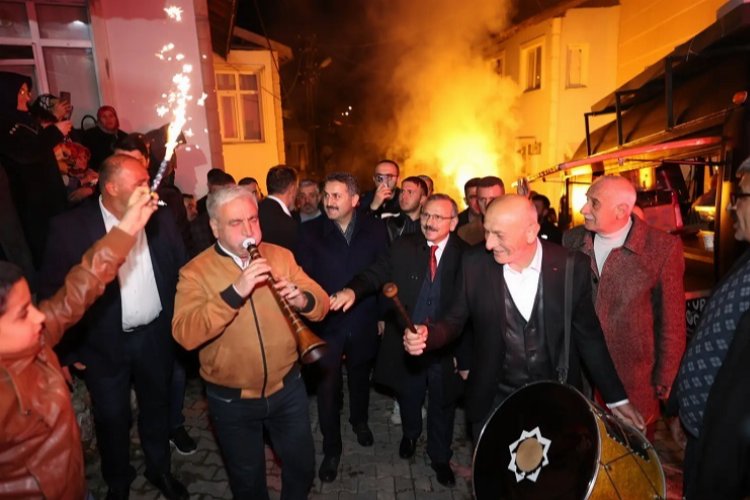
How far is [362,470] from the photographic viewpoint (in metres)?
4.70

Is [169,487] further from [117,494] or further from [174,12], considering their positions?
[174,12]

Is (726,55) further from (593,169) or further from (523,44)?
(523,44)

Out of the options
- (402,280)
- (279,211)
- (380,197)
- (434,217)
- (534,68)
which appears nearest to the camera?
(434,217)

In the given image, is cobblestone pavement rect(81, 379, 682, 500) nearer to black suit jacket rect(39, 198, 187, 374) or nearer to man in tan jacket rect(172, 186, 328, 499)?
man in tan jacket rect(172, 186, 328, 499)

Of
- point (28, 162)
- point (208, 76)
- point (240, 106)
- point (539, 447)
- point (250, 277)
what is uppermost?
point (240, 106)

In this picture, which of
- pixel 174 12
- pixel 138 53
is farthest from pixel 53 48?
pixel 174 12

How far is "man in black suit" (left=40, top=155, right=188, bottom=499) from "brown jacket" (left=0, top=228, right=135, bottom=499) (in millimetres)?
1096

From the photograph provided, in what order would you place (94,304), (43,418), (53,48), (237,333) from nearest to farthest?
(43,418) → (237,333) → (94,304) → (53,48)

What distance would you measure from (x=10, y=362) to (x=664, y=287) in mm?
4469

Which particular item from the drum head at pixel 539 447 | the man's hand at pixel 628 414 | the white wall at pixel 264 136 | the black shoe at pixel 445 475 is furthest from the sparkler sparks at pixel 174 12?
the white wall at pixel 264 136

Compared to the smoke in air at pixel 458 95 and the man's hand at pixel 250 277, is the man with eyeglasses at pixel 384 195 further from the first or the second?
the smoke in air at pixel 458 95

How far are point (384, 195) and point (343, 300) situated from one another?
2.52 meters

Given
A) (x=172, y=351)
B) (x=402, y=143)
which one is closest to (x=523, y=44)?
(x=402, y=143)

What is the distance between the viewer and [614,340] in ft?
13.0
